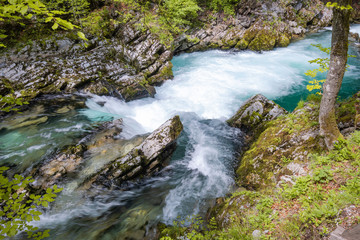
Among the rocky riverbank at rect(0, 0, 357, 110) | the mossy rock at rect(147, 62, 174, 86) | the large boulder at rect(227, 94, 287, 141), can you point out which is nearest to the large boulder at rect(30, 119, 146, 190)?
the rocky riverbank at rect(0, 0, 357, 110)

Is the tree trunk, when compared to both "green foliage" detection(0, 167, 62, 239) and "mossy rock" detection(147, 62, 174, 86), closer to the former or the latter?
"green foliage" detection(0, 167, 62, 239)

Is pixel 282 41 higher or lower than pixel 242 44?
higher

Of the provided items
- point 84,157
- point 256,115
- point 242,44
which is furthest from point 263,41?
point 84,157

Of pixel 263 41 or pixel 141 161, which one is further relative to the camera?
pixel 263 41

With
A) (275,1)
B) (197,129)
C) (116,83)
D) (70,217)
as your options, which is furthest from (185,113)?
(275,1)

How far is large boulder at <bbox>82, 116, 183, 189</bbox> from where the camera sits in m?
5.74

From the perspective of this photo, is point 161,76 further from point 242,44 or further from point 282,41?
point 282,41

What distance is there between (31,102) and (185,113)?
7.63 metres

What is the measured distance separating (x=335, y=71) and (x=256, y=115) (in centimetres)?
363

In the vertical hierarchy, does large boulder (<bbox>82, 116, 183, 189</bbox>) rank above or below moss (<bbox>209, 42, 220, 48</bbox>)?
below

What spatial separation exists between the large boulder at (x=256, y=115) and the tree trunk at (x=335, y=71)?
8.25ft

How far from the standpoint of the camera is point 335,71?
4.09m

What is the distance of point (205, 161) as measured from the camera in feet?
23.3

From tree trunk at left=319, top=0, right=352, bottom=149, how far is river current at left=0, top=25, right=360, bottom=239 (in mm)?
3051
